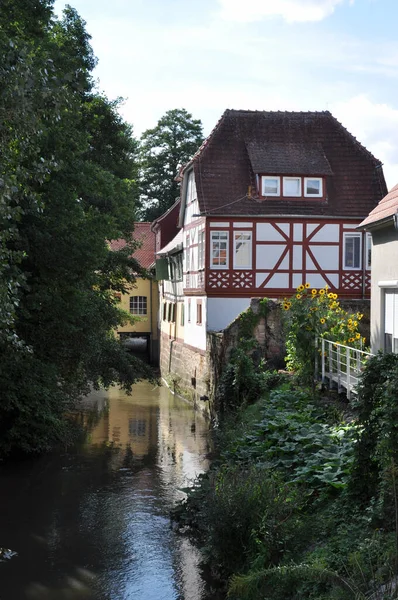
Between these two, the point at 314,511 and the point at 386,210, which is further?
the point at 386,210

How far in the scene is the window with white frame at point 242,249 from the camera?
89.0 ft

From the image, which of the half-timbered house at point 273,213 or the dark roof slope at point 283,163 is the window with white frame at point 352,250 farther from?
the dark roof slope at point 283,163

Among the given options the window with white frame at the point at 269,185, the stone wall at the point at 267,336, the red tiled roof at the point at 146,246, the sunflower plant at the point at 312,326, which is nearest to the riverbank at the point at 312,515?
the sunflower plant at the point at 312,326

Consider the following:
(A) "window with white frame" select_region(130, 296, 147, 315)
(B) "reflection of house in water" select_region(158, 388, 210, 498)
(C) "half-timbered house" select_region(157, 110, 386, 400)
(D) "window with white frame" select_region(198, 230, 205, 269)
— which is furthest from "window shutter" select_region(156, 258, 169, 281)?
(B) "reflection of house in water" select_region(158, 388, 210, 498)

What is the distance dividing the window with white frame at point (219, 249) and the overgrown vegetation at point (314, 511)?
13265mm

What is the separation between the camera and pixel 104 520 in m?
13.4

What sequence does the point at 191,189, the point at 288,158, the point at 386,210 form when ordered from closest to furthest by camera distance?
the point at 386,210
the point at 288,158
the point at 191,189

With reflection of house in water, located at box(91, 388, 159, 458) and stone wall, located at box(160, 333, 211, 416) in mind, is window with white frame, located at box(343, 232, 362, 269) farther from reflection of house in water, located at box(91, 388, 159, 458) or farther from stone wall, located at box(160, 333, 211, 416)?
reflection of house in water, located at box(91, 388, 159, 458)

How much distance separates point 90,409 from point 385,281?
16167 mm

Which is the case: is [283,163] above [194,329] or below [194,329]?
above

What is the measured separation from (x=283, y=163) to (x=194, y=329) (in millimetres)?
7053

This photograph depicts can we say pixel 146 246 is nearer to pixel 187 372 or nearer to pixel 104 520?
pixel 187 372

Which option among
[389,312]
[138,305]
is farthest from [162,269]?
[389,312]

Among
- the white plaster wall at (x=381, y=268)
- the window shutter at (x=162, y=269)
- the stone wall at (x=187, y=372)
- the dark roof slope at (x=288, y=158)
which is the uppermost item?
the dark roof slope at (x=288, y=158)
